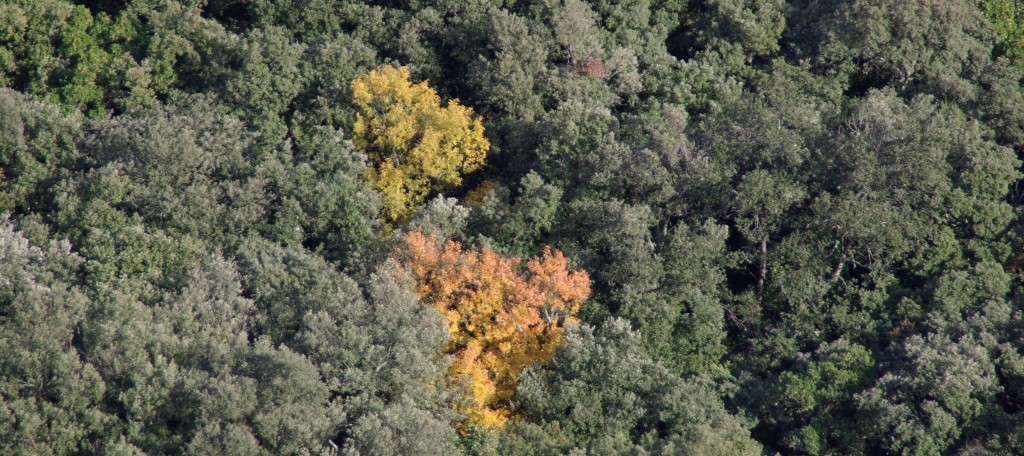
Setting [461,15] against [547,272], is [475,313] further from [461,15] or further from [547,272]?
[461,15]

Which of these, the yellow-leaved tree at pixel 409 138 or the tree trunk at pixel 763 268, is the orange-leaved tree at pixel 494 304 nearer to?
the yellow-leaved tree at pixel 409 138

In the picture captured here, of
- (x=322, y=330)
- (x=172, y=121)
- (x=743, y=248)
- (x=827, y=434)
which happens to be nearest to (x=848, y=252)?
(x=743, y=248)

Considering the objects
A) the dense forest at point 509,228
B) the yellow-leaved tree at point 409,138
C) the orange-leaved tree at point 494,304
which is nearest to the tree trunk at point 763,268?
the dense forest at point 509,228

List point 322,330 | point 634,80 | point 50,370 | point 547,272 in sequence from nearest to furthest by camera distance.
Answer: point 50,370, point 322,330, point 547,272, point 634,80

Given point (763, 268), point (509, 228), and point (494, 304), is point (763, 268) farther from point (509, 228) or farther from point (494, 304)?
point (494, 304)

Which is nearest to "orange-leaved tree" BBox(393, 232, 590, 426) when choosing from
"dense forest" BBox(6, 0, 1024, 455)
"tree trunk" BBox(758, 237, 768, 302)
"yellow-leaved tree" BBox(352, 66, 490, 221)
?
"dense forest" BBox(6, 0, 1024, 455)
